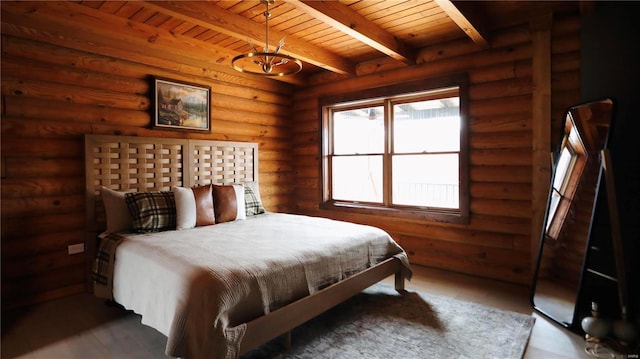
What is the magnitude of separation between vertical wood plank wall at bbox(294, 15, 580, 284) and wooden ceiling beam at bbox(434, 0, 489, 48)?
0.30 m

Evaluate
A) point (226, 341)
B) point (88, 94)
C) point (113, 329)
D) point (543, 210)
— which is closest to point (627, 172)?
point (543, 210)

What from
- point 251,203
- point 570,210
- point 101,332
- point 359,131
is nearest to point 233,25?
point 251,203

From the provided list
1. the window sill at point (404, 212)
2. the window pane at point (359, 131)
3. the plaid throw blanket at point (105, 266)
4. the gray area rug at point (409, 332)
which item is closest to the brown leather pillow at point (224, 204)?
the plaid throw blanket at point (105, 266)

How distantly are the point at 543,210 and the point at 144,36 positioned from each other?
4287mm

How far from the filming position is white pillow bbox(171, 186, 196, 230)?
323 centimetres

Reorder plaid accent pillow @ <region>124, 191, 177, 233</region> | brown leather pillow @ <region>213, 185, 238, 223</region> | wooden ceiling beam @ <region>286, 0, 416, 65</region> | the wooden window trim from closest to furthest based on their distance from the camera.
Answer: wooden ceiling beam @ <region>286, 0, 416, 65</region> < plaid accent pillow @ <region>124, 191, 177, 233</region> < brown leather pillow @ <region>213, 185, 238, 223</region> < the wooden window trim

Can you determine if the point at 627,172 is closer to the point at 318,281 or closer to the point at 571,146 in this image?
the point at 571,146

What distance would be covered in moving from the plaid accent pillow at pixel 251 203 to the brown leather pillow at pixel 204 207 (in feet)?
1.89

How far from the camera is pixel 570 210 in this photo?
9.14 ft

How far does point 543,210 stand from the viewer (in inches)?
130

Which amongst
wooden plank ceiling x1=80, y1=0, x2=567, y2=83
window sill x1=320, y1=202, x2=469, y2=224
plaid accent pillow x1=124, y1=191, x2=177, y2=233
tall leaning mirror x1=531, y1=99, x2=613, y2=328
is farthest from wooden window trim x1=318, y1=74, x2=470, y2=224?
plaid accent pillow x1=124, y1=191, x2=177, y2=233

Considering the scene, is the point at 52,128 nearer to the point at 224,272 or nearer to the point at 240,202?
the point at 240,202

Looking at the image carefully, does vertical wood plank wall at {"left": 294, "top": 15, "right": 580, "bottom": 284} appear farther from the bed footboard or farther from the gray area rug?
the bed footboard

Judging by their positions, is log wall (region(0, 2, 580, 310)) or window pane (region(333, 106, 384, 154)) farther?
window pane (region(333, 106, 384, 154))
